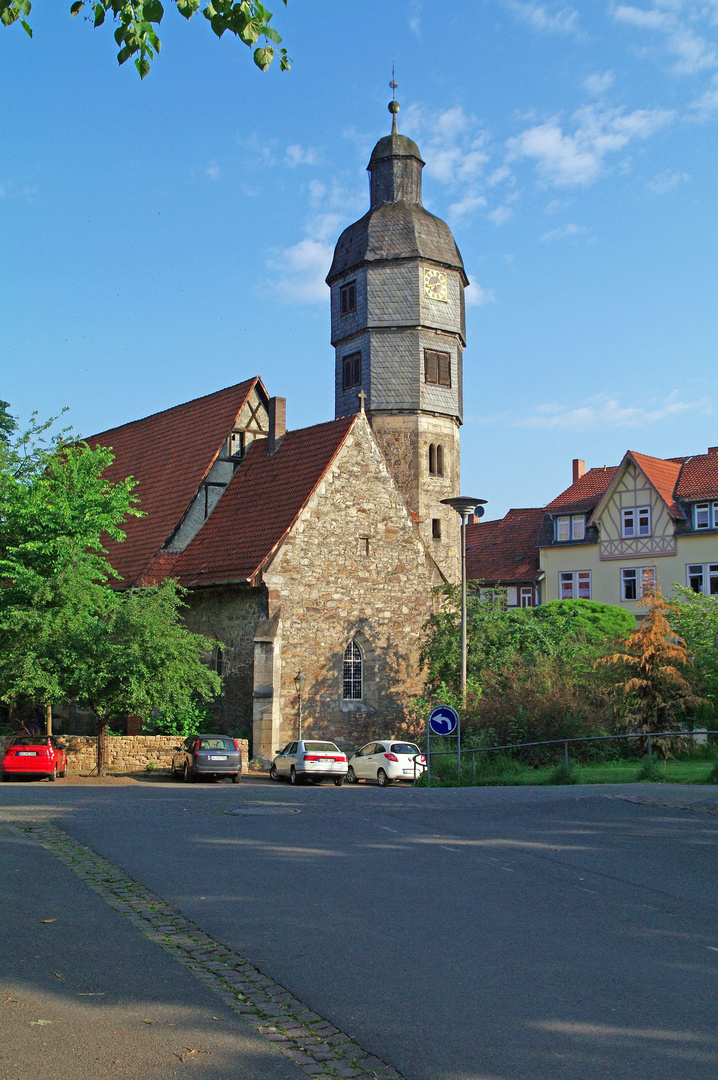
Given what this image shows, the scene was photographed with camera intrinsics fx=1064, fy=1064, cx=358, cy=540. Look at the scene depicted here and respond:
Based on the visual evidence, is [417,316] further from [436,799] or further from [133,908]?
[133,908]

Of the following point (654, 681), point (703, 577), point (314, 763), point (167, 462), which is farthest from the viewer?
point (703, 577)

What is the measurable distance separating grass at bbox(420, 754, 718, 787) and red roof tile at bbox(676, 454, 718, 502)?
26.8 meters

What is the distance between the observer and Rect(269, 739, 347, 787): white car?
26.0 m

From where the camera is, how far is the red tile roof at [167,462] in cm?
3550

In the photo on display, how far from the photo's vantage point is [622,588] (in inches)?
1996

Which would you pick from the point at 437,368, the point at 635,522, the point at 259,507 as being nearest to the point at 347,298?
the point at 437,368

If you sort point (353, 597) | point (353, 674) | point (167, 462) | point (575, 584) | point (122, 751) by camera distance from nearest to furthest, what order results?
point (122, 751) < point (353, 597) < point (353, 674) < point (167, 462) < point (575, 584)

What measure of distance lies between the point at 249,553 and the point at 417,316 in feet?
49.7

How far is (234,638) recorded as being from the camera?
3186 cm

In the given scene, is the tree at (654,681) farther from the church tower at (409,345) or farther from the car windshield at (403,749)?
the church tower at (409,345)

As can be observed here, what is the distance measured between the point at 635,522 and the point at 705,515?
10.9ft

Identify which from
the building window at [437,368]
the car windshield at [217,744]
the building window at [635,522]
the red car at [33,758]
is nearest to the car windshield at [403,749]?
the car windshield at [217,744]

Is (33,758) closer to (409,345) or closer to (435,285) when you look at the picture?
(409,345)

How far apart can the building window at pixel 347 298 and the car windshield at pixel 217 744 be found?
2282 centimetres
